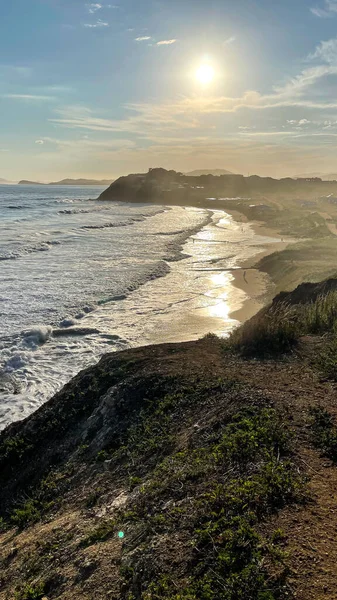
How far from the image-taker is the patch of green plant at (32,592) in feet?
11.0

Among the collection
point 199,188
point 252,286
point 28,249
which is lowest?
point 252,286

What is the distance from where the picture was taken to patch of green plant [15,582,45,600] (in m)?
3.34

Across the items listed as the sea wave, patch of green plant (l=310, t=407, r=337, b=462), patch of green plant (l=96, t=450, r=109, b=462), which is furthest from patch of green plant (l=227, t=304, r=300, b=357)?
the sea wave

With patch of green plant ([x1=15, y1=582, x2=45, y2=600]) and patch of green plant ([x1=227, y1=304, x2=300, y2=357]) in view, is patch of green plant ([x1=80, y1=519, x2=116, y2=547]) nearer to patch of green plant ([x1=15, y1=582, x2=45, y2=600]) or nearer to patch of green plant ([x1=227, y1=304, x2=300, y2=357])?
patch of green plant ([x1=15, y1=582, x2=45, y2=600])

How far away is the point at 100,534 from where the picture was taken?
12.1ft

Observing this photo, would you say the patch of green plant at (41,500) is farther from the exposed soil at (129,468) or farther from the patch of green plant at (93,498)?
the patch of green plant at (93,498)

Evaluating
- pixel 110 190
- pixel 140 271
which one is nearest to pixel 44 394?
pixel 140 271

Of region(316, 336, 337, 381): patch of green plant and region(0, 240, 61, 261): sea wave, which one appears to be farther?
region(0, 240, 61, 261): sea wave

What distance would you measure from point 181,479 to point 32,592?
4.90 ft

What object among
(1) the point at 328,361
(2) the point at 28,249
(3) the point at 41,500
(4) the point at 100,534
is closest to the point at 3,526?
(3) the point at 41,500

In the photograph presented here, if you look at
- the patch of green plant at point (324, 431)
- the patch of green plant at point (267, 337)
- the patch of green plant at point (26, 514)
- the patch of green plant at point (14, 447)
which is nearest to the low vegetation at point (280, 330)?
the patch of green plant at point (267, 337)

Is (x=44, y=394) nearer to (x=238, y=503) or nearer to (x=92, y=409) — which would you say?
(x=92, y=409)

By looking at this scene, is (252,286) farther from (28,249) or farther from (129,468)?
(28,249)

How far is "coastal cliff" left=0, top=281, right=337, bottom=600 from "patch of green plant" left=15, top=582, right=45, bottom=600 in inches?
0.4
